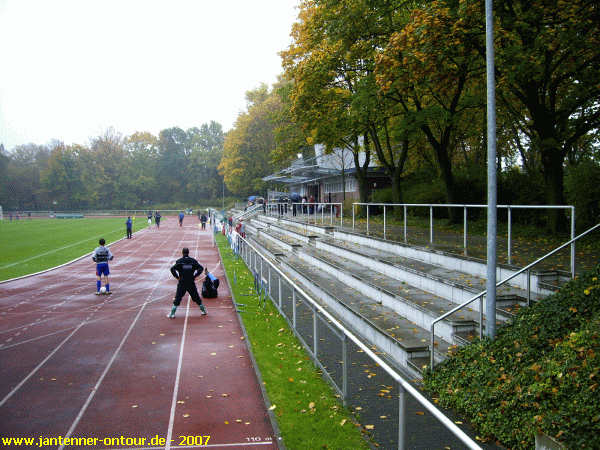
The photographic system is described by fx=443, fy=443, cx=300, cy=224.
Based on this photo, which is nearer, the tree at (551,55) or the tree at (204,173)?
the tree at (551,55)

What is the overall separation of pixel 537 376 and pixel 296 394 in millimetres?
3347

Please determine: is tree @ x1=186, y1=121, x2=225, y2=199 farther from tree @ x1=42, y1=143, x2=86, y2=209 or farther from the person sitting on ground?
the person sitting on ground

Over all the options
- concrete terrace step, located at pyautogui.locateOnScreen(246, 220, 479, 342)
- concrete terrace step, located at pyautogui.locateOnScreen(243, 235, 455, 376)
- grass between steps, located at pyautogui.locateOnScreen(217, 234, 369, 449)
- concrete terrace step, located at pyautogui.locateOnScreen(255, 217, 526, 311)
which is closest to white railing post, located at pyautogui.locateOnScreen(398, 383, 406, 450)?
grass between steps, located at pyautogui.locateOnScreen(217, 234, 369, 449)

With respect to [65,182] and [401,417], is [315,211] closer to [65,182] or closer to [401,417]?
[401,417]

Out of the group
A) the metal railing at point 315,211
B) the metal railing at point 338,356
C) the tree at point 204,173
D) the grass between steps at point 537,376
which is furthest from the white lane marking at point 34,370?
the tree at point 204,173

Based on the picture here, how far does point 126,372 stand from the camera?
8.06 m

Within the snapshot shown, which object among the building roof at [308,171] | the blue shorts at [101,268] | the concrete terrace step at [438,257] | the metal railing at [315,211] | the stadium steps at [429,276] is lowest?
the blue shorts at [101,268]

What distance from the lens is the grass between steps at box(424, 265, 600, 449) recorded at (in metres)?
4.42

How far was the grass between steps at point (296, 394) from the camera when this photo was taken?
542cm

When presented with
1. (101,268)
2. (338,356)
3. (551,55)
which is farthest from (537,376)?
(101,268)

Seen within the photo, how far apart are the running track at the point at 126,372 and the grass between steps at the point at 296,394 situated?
0.90 ft

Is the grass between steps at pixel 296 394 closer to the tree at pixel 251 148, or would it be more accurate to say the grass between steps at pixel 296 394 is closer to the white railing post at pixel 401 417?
the white railing post at pixel 401 417

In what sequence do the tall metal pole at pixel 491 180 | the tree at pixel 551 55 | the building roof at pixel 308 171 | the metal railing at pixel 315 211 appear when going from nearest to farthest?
the tall metal pole at pixel 491 180
the tree at pixel 551 55
the metal railing at pixel 315 211
the building roof at pixel 308 171

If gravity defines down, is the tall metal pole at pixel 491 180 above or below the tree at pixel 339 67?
below
